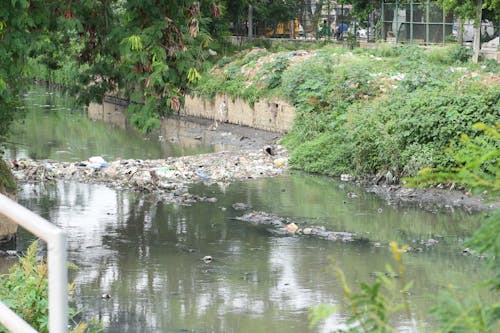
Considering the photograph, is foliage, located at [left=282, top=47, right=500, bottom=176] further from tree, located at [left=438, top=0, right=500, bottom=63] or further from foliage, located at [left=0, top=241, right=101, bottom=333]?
foliage, located at [left=0, top=241, right=101, bottom=333]

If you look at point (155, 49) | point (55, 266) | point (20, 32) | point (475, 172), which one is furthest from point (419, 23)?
point (55, 266)

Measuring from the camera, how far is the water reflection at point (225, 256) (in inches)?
487

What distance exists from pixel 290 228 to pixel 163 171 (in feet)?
19.8

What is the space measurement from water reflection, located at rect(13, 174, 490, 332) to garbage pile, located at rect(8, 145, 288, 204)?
53cm

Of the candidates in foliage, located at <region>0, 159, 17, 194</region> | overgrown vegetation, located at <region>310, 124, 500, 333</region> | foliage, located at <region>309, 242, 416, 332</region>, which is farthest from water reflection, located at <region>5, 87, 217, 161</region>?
foliage, located at <region>309, 242, 416, 332</region>

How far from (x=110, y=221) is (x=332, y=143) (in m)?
7.39

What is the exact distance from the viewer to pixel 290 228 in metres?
17.0

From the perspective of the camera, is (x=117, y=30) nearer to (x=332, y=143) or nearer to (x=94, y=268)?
(x=94, y=268)

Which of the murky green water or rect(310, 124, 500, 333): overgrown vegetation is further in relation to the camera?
the murky green water

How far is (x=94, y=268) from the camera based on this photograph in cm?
1452

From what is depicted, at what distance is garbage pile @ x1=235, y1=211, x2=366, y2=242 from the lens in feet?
54.2

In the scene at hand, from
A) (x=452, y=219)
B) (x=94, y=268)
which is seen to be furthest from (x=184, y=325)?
(x=452, y=219)

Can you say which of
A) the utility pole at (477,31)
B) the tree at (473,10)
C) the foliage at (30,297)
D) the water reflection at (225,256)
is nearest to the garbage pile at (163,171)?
the water reflection at (225,256)

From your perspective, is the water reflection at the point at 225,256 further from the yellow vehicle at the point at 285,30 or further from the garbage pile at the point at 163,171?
the yellow vehicle at the point at 285,30
